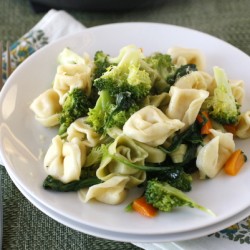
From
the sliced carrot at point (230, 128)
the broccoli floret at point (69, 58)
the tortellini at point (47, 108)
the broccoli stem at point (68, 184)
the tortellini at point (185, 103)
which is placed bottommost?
the broccoli stem at point (68, 184)

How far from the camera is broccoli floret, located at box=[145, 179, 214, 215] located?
2.43 m

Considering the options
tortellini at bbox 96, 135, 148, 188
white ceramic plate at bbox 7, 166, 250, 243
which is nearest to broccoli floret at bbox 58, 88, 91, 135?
tortellini at bbox 96, 135, 148, 188

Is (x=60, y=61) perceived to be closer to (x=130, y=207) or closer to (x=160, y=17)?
(x=130, y=207)

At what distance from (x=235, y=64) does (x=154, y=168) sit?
3.93 feet

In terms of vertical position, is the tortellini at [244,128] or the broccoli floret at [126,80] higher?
the broccoli floret at [126,80]

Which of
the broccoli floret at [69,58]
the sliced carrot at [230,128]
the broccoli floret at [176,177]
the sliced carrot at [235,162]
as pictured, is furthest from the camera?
the broccoli floret at [69,58]

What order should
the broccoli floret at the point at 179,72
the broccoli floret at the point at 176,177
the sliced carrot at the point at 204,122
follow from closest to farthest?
the broccoli floret at the point at 176,177 → the sliced carrot at the point at 204,122 → the broccoli floret at the point at 179,72

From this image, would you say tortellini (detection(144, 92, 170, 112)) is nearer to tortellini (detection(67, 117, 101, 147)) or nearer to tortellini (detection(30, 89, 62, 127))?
tortellini (detection(67, 117, 101, 147))

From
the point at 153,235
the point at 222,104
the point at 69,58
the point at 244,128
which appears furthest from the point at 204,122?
the point at 69,58

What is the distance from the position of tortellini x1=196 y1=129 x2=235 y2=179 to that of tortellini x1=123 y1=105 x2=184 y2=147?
8.2 inches

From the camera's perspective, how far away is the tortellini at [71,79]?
9.82ft

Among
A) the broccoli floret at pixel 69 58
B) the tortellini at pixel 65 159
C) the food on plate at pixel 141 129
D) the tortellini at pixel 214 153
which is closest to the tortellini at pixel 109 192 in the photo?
the food on plate at pixel 141 129

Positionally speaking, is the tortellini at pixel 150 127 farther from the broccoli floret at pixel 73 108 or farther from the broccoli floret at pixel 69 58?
the broccoli floret at pixel 69 58

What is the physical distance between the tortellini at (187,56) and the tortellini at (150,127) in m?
0.71
